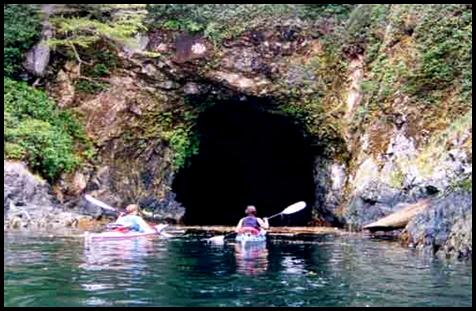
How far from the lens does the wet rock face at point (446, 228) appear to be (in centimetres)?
1495

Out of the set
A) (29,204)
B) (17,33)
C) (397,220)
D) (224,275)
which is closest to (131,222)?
(29,204)

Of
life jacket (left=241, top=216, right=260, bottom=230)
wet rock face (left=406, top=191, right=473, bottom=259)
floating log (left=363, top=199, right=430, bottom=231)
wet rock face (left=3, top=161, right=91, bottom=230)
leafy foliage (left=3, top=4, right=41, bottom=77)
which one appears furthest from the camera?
leafy foliage (left=3, top=4, right=41, bottom=77)

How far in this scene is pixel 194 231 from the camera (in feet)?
74.9

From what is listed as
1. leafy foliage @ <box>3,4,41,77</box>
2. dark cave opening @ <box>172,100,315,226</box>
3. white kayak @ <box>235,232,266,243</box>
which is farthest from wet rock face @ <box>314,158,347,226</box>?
leafy foliage @ <box>3,4,41,77</box>

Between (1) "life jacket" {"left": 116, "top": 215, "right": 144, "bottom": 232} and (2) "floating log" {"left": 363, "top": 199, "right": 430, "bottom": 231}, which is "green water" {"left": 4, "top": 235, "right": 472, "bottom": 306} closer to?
(1) "life jacket" {"left": 116, "top": 215, "right": 144, "bottom": 232}

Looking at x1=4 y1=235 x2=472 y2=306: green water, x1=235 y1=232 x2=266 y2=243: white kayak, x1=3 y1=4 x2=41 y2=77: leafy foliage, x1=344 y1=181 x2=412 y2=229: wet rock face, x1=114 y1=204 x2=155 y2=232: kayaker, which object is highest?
x1=3 y1=4 x2=41 y2=77: leafy foliage

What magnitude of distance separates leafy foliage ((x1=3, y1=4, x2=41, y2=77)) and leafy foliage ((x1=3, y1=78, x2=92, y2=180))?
596mm

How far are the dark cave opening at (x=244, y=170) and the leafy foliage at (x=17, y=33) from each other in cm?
722

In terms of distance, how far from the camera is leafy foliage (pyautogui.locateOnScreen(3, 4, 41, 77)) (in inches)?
1025

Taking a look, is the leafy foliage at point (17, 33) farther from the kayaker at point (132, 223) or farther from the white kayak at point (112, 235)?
the white kayak at point (112, 235)

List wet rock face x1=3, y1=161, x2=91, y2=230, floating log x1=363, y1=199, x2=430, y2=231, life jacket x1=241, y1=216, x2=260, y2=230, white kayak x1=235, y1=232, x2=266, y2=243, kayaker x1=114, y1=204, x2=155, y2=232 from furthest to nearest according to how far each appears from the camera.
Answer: wet rock face x1=3, y1=161, x2=91, y2=230, floating log x1=363, y1=199, x2=430, y2=231, kayaker x1=114, y1=204, x2=155, y2=232, life jacket x1=241, y1=216, x2=260, y2=230, white kayak x1=235, y1=232, x2=266, y2=243

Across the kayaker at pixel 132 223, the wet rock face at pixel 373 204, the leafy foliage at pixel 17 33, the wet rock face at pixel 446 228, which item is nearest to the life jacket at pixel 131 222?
the kayaker at pixel 132 223

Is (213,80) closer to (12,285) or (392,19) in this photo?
(392,19)

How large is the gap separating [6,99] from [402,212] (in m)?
13.2
